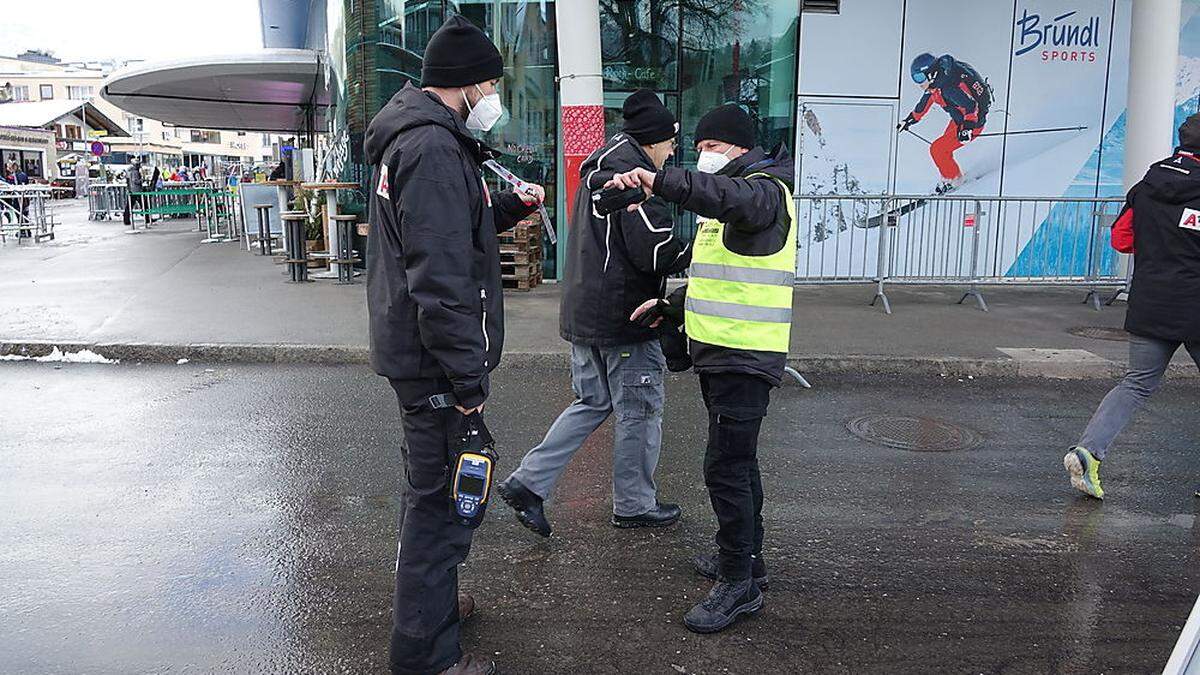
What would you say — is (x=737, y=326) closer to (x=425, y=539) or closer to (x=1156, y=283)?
(x=425, y=539)

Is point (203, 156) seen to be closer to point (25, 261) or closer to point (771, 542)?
point (25, 261)

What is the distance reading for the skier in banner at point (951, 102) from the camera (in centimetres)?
1321

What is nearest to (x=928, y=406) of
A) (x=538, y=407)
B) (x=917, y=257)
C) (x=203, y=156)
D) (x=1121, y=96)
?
(x=538, y=407)

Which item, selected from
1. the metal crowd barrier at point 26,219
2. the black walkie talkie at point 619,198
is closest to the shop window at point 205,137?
the metal crowd barrier at point 26,219

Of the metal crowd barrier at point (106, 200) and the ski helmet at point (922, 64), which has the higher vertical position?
the ski helmet at point (922, 64)

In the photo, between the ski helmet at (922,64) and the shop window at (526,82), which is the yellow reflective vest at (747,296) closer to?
the shop window at (526,82)

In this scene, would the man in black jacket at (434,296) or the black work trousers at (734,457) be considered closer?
the man in black jacket at (434,296)

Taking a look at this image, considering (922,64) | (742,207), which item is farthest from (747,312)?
(922,64)

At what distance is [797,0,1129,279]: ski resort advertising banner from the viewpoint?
43.0 feet

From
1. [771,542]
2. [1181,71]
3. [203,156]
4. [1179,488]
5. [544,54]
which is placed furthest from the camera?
[203,156]

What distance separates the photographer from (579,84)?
8984 mm

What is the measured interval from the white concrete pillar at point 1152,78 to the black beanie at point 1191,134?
6718mm

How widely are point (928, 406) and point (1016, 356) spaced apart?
1811mm

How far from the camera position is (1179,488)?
5410mm
